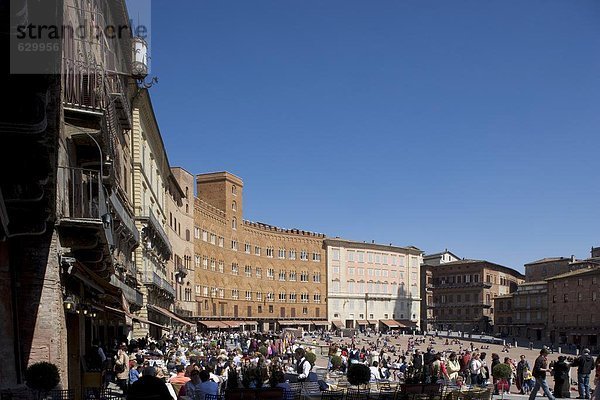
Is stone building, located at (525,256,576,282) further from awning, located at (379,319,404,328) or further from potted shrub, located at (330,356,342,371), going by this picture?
potted shrub, located at (330,356,342,371)

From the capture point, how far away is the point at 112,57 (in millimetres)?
27641

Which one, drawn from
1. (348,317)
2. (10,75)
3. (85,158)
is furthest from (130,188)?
(348,317)

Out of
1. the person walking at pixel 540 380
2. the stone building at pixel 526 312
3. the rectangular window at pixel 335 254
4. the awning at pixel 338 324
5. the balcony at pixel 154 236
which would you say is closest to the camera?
the person walking at pixel 540 380

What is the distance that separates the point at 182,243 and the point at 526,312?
60.3 m

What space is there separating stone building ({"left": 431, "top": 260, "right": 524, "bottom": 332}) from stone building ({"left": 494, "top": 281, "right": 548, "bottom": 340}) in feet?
21.9

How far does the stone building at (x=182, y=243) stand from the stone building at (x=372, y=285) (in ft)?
120

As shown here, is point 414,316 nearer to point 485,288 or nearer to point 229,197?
A: point 485,288

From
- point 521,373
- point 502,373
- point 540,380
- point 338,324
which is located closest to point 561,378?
point 502,373

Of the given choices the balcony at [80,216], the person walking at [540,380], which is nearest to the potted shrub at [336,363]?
the person walking at [540,380]

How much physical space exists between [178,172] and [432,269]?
74972mm

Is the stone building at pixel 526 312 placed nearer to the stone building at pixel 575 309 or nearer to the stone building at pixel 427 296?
the stone building at pixel 575 309

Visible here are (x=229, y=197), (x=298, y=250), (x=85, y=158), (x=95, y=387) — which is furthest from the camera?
(x=298, y=250)

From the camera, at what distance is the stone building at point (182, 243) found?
60.0 meters

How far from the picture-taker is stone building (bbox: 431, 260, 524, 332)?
120688 millimetres
